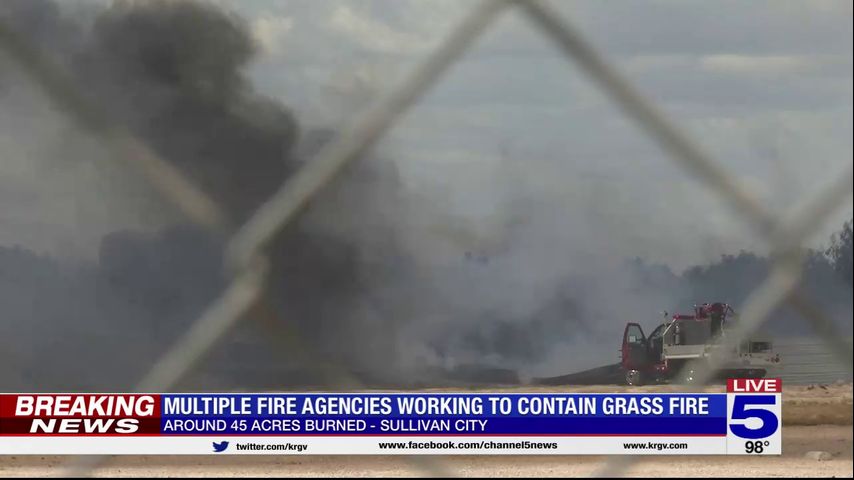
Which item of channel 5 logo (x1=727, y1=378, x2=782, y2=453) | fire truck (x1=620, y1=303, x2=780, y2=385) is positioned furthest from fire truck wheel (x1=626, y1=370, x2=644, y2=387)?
channel 5 logo (x1=727, y1=378, x2=782, y2=453)

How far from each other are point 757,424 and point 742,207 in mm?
4283

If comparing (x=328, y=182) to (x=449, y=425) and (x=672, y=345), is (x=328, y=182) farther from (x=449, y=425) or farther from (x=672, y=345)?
(x=672, y=345)

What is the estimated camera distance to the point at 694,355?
791cm

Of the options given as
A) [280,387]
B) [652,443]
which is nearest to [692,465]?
[652,443]

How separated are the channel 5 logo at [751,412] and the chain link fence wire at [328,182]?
336 cm

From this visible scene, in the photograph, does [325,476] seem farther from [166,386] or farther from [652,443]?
[166,386]

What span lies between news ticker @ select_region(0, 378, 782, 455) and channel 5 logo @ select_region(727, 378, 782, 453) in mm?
16

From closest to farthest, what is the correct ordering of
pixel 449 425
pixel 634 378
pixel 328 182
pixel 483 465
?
pixel 328 182 < pixel 449 425 < pixel 483 465 < pixel 634 378

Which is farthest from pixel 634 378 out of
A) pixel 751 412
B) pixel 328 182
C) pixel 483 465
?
pixel 328 182

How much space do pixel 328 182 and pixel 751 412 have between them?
12.3 feet

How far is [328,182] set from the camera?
717 mm

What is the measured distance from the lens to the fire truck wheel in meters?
8.13

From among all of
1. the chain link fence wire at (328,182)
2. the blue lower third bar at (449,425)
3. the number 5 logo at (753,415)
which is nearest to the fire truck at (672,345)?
the number 5 logo at (753,415)

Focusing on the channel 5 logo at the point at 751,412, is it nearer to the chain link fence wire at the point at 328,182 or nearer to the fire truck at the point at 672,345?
the fire truck at the point at 672,345
